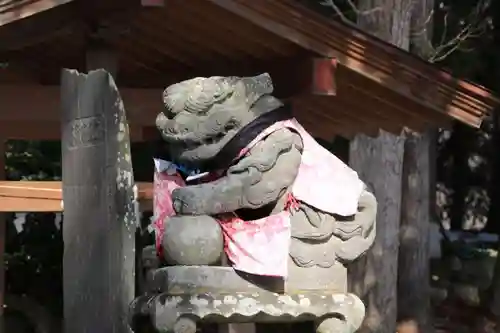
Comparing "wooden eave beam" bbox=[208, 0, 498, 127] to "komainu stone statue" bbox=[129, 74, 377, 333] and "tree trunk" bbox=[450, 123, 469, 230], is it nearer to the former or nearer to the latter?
"komainu stone statue" bbox=[129, 74, 377, 333]

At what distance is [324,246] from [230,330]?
120 inches

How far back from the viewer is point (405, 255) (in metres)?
8.69

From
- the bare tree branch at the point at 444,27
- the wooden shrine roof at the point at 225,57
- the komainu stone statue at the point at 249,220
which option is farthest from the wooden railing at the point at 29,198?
the bare tree branch at the point at 444,27

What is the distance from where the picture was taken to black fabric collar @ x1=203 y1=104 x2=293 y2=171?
12.1 ft

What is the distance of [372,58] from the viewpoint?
487cm

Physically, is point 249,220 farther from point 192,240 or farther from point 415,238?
point 415,238

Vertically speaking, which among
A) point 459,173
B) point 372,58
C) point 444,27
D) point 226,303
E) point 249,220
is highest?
point 444,27

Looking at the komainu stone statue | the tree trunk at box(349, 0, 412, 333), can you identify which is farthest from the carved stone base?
the tree trunk at box(349, 0, 412, 333)

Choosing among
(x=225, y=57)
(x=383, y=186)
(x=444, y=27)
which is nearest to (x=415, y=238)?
(x=383, y=186)

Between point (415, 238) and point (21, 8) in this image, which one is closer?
point (21, 8)

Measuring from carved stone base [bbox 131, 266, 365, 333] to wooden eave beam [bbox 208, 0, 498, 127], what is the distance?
1.48 metres

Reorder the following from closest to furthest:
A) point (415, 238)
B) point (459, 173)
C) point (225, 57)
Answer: point (225, 57), point (415, 238), point (459, 173)

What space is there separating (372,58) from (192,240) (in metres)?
1.83

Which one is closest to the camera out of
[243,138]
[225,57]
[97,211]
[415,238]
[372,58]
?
[97,211]
